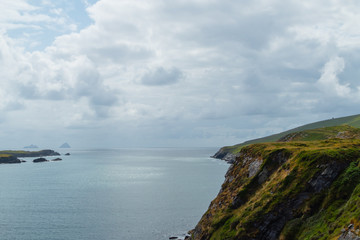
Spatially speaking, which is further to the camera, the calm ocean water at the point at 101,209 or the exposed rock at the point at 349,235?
the calm ocean water at the point at 101,209

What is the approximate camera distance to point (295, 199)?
49125mm

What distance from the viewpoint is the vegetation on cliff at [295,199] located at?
139 feet

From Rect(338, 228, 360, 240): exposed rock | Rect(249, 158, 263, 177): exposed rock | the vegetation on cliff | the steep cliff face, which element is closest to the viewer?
Rect(338, 228, 360, 240): exposed rock

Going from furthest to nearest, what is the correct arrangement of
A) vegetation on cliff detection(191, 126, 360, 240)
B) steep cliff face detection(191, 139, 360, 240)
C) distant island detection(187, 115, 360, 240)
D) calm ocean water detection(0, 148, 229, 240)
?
calm ocean water detection(0, 148, 229, 240), vegetation on cliff detection(191, 126, 360, 240), steep cliff face detection(191, 139, 360, 240), distant island detection(187, 115, 360, 240)

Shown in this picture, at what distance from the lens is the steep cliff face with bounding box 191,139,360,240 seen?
42.0 meters

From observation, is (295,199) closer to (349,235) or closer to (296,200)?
(296,200)

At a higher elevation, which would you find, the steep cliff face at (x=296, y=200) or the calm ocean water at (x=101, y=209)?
the steep cliff face at (x=296, y=200)

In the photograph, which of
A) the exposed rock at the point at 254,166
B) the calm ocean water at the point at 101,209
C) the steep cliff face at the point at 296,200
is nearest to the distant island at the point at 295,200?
the steep cliff face at the point at 296,200

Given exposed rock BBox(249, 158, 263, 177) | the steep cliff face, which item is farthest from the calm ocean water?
exposed rock BBox(249, 158, 263, 177)

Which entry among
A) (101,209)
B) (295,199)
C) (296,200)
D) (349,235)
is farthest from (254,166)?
(101,209)

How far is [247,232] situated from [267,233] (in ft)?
11.2

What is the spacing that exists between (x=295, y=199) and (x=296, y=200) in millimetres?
220

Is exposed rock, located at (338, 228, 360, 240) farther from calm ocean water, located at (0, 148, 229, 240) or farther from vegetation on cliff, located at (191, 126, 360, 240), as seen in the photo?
calm ocean water, located at (0, 148, 229, 240)

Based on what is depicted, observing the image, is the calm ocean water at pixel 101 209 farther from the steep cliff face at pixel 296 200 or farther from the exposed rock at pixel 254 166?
the exposed rock at pixel 254 166
